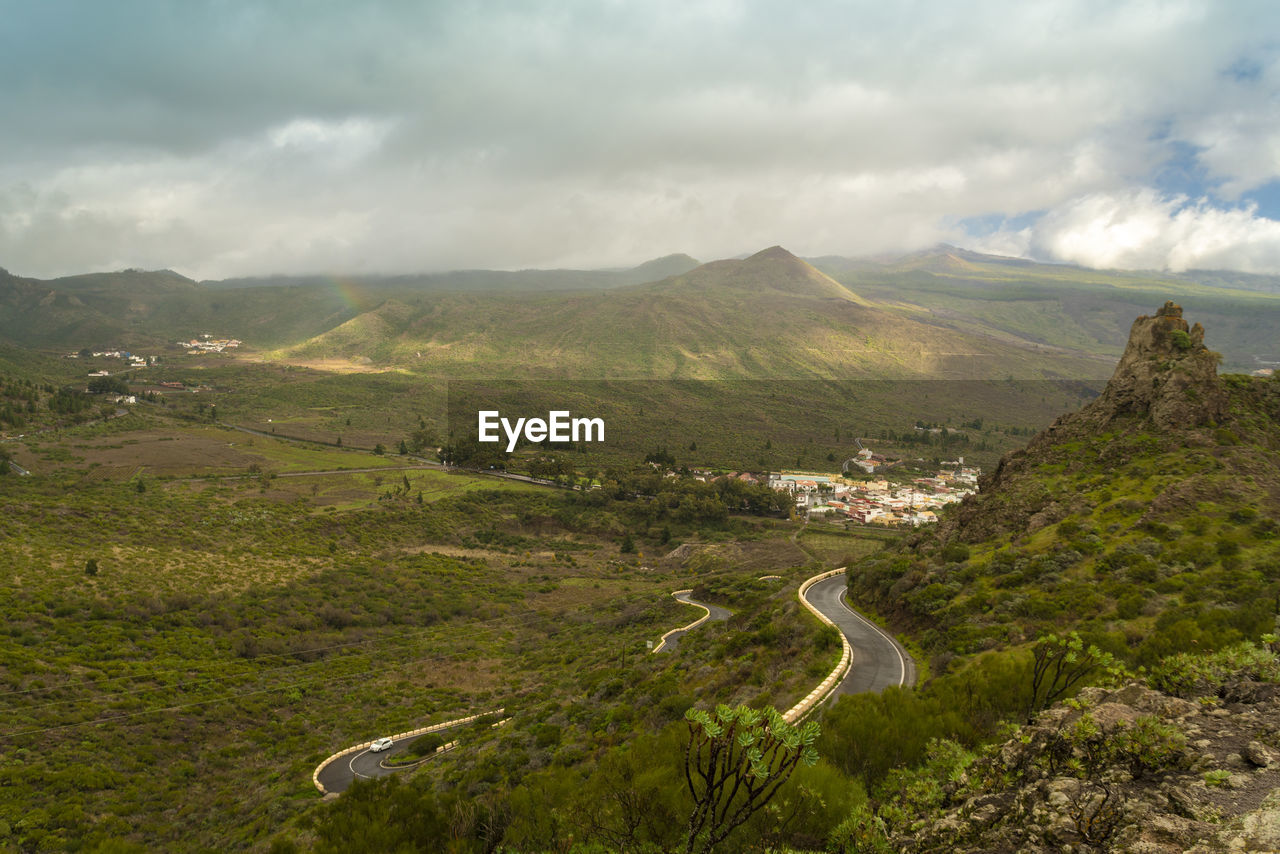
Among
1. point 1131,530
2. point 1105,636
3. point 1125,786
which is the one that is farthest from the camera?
point 1131,530

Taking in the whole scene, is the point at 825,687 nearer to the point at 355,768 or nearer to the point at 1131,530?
the point at 1131,530

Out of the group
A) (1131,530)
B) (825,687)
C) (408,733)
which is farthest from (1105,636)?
(408,733)

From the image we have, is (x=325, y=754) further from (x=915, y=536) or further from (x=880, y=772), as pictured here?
(x=915, y=536)

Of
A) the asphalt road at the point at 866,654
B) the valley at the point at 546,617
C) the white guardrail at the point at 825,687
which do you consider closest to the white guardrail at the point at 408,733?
the valley at the point at 546,617

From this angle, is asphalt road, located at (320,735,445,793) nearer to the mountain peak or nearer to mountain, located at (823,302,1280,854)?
mountain, located at (823,302,1280,854)

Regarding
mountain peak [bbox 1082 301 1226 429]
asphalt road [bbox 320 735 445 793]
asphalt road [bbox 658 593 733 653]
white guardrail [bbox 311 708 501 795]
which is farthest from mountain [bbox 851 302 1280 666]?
asphalt road [bbox 320 735 445 793]

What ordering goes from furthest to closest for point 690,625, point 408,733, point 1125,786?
point 690,625
point 408,733
point 1125,786

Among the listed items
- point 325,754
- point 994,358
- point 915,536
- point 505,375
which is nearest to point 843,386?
point 994,358
